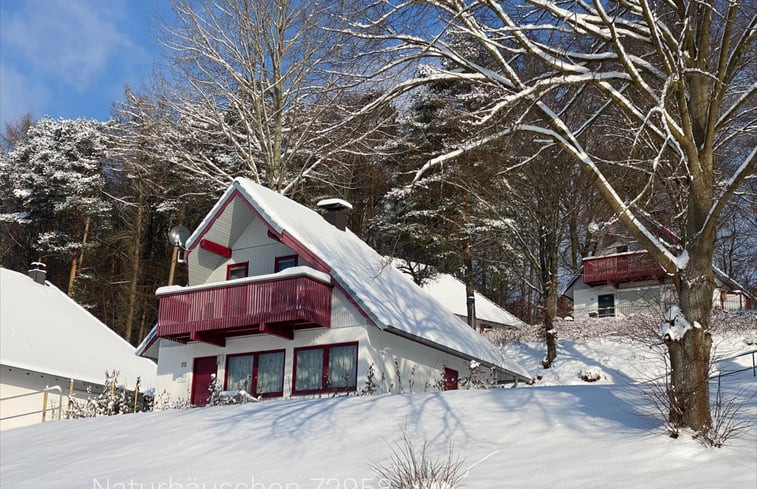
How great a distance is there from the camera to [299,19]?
3000cm

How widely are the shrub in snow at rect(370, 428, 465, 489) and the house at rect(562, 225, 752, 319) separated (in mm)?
29403

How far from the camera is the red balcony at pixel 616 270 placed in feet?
131

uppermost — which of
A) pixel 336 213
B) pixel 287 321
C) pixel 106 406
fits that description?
pixel 336 213

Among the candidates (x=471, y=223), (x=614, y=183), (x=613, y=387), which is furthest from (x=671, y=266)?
(x=471, y=223)

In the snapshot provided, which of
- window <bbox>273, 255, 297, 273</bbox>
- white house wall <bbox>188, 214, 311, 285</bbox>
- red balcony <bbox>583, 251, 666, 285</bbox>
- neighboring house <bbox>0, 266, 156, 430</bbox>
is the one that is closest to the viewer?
window <bbox>273, 255, 297, 273</bbox>

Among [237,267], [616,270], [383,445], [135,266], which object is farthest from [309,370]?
[616,270]

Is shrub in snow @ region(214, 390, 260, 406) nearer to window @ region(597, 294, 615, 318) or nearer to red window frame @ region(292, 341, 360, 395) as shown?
red window frame @ region(292, 341, 360, 395)

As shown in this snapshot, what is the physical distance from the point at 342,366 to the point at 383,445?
1017 centimetres

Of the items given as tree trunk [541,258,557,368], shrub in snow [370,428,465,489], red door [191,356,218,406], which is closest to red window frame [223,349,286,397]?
red door [191,356,218,406]

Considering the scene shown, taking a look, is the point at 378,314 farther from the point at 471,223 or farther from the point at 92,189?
the point at 92,189

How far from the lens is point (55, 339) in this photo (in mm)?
30562

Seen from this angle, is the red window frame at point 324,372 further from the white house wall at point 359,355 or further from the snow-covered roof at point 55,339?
the snow-covered roof at point 55,339

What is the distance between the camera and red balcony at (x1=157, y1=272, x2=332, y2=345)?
2133cm

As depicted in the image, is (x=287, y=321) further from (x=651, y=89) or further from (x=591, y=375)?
(x=651, y=89)
